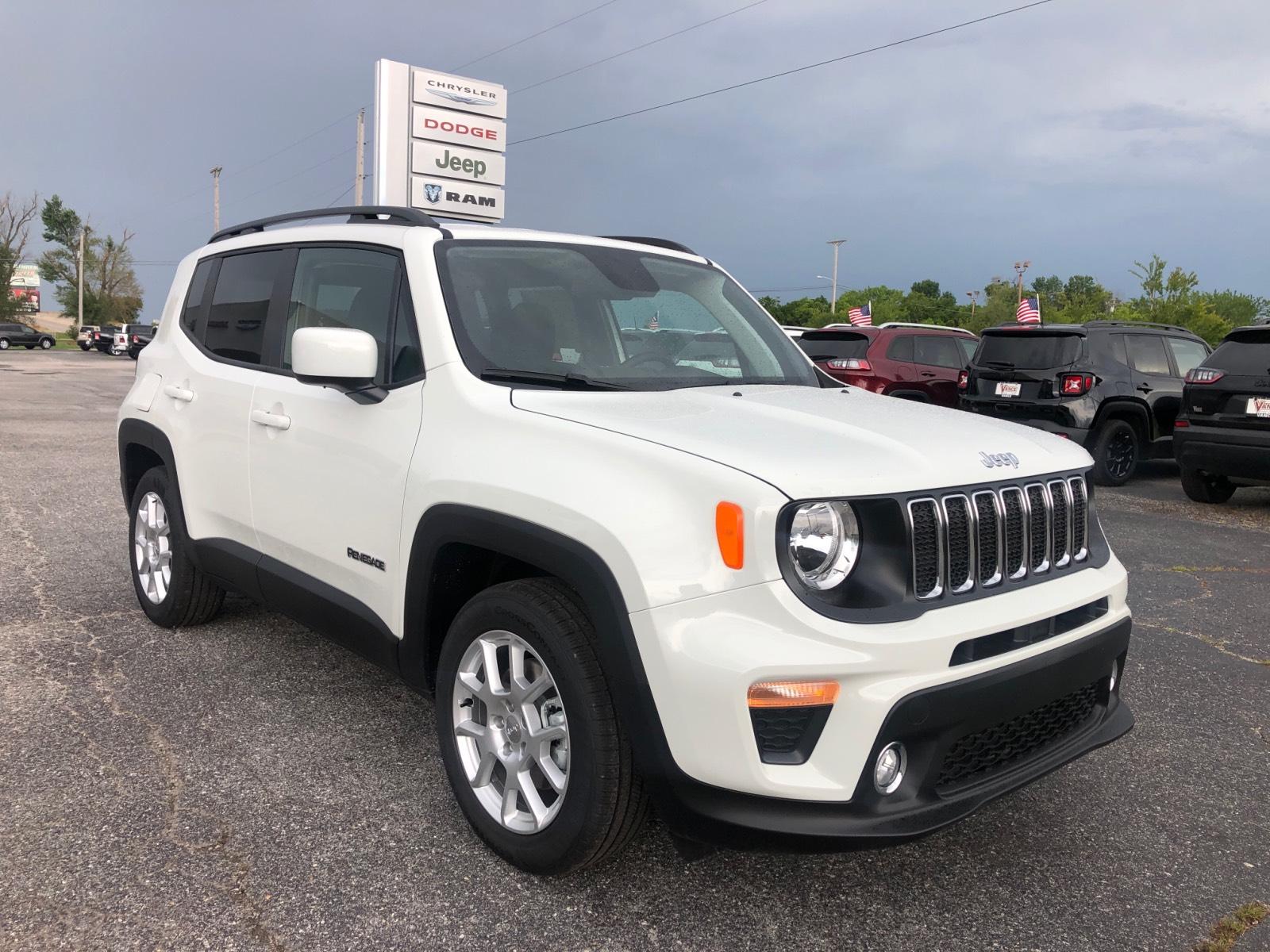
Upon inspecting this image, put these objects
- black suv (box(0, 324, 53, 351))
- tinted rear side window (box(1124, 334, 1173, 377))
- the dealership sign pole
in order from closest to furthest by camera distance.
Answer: tinted rear side window (box(1124, 334, 1173, 377)) → the dealership sign pole → black suv (box(0, 324, 53, 351))

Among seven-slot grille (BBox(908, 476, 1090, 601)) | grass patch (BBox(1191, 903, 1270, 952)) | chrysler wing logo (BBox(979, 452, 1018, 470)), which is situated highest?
chrysler wing logo (BBox(979, 452, 1018, 470))

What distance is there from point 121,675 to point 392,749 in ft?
4.65

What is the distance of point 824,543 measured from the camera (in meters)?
2.38

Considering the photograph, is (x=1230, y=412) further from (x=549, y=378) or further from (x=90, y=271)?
(x=90, y=271)

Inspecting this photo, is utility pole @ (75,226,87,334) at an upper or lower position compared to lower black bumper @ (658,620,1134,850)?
upper

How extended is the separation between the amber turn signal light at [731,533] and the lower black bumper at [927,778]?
0.48 metres

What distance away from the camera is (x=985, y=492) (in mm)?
2623

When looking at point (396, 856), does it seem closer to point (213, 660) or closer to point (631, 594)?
point (631, 594)

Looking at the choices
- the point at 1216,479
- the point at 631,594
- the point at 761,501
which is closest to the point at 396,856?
the point at 631,594

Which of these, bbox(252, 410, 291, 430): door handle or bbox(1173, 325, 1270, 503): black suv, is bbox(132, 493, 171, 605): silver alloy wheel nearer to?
bbox(252, 410, 291, 430): door handle

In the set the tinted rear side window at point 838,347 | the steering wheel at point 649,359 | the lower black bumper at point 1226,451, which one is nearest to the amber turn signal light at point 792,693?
the steering wheel at point 649,359

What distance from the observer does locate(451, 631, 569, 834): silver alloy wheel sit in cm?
268

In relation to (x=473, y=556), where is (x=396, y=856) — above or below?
below

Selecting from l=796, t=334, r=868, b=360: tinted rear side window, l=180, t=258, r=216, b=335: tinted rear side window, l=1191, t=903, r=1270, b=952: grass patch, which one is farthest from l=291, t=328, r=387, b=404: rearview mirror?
l=796, t=334, r=868, b=360: tinted rear side window
